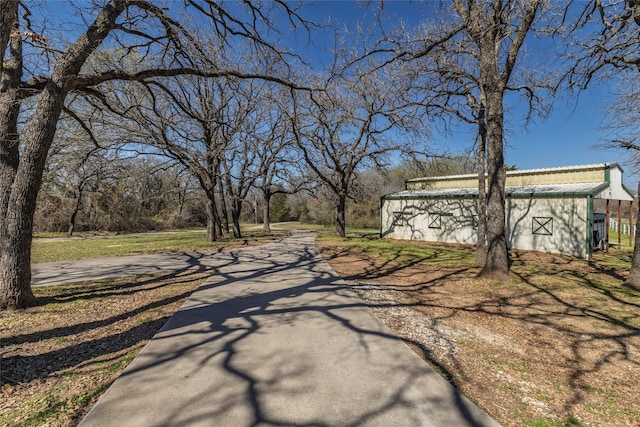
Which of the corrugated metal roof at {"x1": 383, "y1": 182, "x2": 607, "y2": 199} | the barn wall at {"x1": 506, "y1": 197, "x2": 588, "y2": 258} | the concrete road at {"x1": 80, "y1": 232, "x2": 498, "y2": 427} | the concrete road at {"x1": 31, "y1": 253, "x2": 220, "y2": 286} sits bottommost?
the concrete road at {"x1": 31, "y1": 253, "x2": 220, "y2": 286}

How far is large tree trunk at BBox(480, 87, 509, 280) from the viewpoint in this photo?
7.32m

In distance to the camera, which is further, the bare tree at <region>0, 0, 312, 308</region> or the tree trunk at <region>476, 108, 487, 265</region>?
the tree trunk at <region>476, 108, 487, 265</region>

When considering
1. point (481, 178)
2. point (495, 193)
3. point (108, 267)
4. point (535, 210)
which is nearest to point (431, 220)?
point (535, 210)

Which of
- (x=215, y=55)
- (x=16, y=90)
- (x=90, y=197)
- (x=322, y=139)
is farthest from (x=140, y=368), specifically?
(x=90, y=197)

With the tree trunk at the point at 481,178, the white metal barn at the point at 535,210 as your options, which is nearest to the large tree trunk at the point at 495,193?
the tree trunk at the point at 481,178

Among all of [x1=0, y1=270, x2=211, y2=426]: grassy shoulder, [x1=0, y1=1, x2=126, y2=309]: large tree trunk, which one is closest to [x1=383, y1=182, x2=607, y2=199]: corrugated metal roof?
[x1=0, y1=270, x2=211, y2=426]: grassy shoulder

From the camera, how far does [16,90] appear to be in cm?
545

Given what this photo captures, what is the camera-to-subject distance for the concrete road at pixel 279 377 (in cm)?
235

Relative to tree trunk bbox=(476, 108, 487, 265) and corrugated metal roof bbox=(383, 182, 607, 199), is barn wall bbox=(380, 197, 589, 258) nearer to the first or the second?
corrugated metal roof bbox=(383, 182, 607, 199)

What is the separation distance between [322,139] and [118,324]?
15.1 meters

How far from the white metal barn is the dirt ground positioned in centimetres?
540

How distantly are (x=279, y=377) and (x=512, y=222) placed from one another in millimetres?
15162

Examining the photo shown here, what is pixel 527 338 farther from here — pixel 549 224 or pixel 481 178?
pixel 549 224

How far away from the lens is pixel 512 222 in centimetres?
1438
